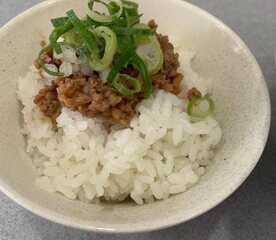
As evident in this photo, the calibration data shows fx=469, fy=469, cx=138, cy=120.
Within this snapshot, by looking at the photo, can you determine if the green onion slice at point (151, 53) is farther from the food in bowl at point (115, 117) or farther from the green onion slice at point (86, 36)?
the green onion slice at point (86, 36)

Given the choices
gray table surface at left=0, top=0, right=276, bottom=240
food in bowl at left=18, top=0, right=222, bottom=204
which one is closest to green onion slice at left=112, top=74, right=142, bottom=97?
food in bowl at left=18, top=0, right=222, bottom=204

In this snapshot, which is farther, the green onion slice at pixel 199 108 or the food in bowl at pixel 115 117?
the green onion slice at pixel 199 108

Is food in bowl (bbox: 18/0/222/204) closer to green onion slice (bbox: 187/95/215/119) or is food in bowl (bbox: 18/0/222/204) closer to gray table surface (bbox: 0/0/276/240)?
green onion slice (bbox: 187/95/215/119)

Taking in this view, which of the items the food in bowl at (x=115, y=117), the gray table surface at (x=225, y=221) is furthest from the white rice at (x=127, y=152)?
the gray table surface at (x=225, y=221)

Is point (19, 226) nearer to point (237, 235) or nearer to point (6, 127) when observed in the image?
point (6, 127)

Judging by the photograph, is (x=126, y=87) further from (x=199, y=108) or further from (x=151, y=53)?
(x=199, y=108)

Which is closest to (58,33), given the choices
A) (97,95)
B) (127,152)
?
(97,95)
